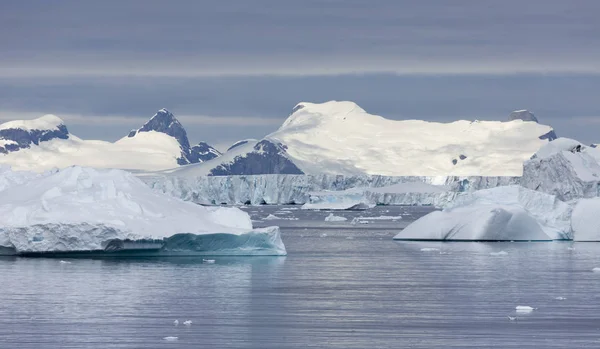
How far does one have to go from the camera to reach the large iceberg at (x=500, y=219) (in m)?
45.8

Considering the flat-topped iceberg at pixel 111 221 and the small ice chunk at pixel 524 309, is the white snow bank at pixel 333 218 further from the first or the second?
the small ice chunk at pixel 524 309

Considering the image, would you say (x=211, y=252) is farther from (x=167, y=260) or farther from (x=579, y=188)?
(x=579, y=188)

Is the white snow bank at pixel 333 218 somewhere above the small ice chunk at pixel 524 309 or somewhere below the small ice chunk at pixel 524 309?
above

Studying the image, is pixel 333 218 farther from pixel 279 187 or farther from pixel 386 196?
pixel 279 187

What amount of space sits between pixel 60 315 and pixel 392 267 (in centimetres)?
1396

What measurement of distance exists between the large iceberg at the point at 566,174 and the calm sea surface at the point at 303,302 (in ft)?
105

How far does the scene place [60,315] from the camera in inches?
826

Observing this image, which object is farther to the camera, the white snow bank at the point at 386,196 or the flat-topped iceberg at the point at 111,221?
the white snow bank at the point at 386,196

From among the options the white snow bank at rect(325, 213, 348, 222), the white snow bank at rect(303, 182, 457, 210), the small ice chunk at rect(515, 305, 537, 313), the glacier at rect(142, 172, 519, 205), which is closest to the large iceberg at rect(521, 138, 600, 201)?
the white snow bank at rect(325, 213, 348, 222)

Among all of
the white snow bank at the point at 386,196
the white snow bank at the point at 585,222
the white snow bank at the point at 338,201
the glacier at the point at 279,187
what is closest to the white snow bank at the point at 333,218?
the white snow bank at the point at 585,222

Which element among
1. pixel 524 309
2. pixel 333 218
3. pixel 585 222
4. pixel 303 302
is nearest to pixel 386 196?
pixel 333 218

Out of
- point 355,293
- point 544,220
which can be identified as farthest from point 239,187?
point 355,293

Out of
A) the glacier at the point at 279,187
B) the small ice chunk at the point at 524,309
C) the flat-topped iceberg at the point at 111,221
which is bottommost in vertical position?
the small ice chunk at the point at 524,309

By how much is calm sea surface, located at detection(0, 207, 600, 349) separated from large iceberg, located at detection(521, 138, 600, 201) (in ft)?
105
